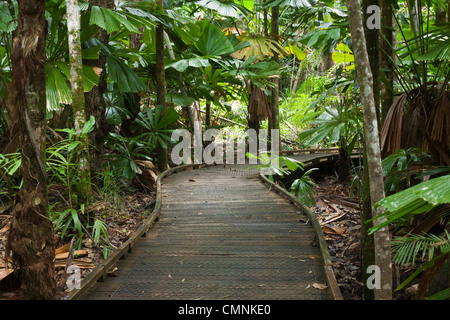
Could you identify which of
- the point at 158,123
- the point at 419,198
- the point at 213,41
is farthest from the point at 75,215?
the point at 213,41

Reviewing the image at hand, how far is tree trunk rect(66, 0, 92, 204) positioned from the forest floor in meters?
0.33

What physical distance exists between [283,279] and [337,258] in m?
1.40

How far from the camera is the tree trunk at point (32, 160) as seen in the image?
269 centimetres

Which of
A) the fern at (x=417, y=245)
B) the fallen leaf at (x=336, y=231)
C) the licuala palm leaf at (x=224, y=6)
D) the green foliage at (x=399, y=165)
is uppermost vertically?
the licuala palm leaf at (x=224, y=6)

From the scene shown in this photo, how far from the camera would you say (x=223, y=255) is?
420 centimetres

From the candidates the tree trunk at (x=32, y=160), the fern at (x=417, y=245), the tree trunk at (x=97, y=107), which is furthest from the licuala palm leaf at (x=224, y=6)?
the fern at (x=417, y=245)

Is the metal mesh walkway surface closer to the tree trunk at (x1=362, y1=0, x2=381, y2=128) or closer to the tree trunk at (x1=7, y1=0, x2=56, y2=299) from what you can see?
the tree trunk at (x1=7, y1=0, x2=56, y2=299)

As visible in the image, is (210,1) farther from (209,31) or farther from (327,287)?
(327,287)

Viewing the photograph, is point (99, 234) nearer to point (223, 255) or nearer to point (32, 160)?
point (223, 255)

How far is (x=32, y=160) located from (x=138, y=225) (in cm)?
282

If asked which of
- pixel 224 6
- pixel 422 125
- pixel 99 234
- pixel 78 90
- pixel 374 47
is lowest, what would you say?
pixel 99 234

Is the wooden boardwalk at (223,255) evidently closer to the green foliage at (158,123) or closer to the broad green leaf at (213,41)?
the green foliage at (158,123)

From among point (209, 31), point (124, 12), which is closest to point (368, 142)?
point (124, 12)

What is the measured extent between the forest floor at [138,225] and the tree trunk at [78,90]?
33cm
